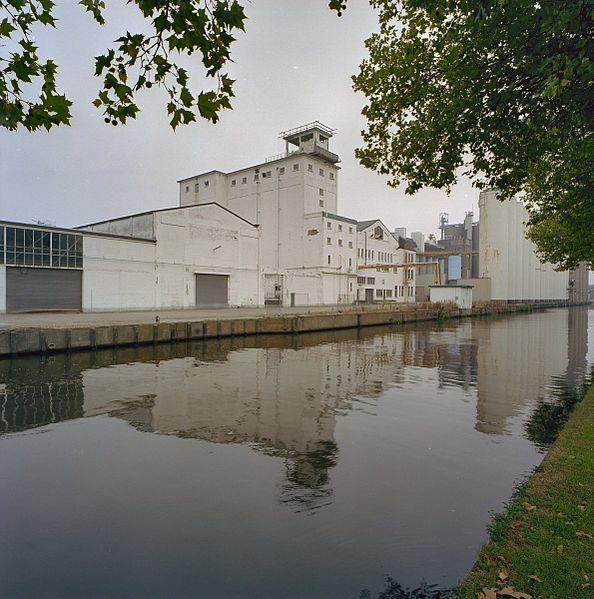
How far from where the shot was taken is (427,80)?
382 inches

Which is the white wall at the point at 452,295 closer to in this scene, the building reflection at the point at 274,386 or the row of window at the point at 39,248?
the building reflection at the point at 274,386

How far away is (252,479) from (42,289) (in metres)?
32.9

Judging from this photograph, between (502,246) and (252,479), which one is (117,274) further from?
(502,246)

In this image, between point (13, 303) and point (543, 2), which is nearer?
point (543, 2)

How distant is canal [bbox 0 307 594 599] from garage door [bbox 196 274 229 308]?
28.5 m

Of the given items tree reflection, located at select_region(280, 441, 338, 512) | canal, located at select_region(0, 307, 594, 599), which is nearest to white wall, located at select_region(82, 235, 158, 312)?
→ canal, located at select_region(0, 307, 594, 599)

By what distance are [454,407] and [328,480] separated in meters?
6.30

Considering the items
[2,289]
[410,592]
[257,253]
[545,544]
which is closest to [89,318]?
[2,289]

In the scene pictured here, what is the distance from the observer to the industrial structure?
34312 millimetres

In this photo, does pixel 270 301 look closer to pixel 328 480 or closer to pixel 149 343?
pixel 149 343

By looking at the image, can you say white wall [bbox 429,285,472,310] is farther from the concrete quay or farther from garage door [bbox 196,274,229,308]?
garage door [bbox 196,274,229,308]

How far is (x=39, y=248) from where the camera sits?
33.2 metres

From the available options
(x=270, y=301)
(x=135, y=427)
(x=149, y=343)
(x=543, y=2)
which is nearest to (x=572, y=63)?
(x=543, y=2)

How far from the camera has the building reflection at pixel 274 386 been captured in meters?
9.41
